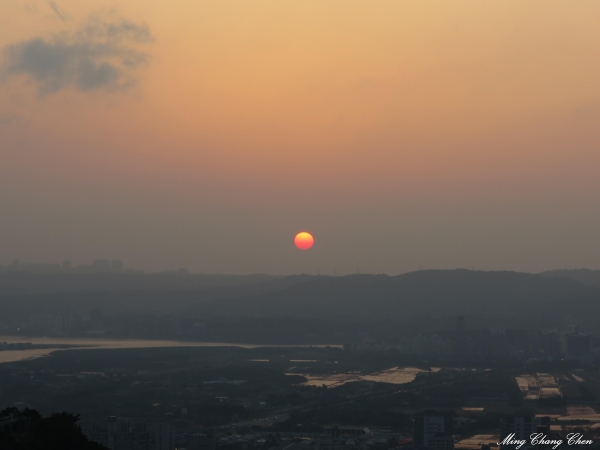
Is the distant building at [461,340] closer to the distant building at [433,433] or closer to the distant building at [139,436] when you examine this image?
the distant building at [433,433]

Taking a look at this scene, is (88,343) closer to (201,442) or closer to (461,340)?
(461,340)

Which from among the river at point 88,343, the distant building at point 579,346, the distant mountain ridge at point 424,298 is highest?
the distant mountain ridge at point 424,298

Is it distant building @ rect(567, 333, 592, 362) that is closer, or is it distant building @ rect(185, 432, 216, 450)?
distant building @ rect(185, 432, 216, 450)

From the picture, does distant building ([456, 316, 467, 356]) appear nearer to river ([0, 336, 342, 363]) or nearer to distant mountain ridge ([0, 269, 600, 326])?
river ([0, 336, 342, 363])

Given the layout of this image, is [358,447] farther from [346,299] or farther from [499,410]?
[346,299]

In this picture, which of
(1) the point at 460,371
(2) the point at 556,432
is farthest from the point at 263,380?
(2) the point at 556,432

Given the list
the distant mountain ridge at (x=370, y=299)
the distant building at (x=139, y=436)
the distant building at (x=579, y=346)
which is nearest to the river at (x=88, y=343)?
the distant mountain ridge at (x=370, y=299)

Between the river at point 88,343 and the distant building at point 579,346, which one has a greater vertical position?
the river at point 88,343
